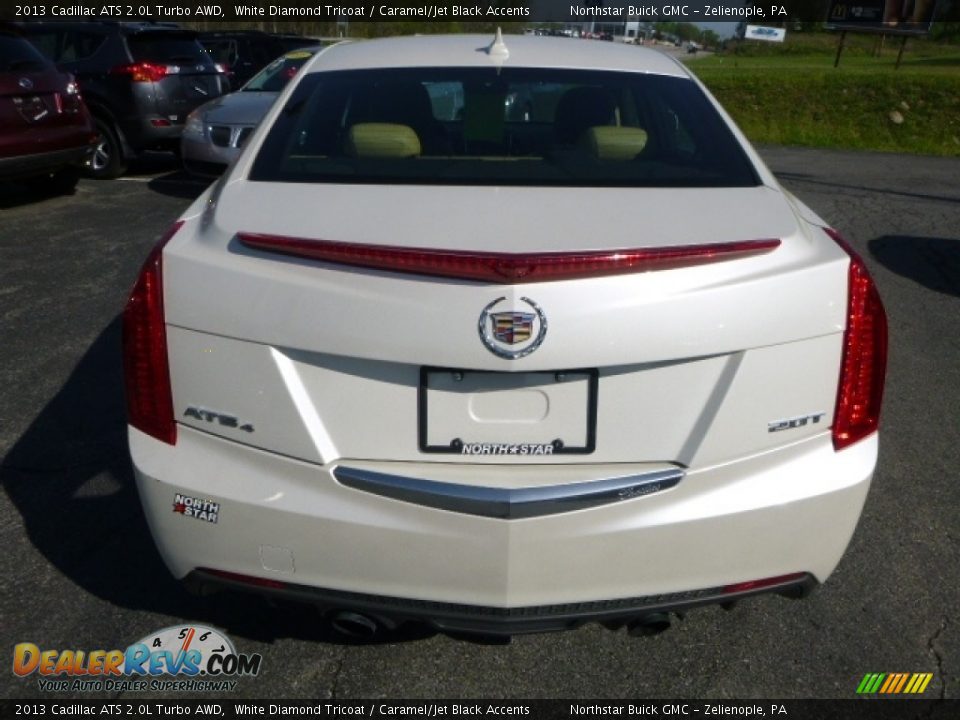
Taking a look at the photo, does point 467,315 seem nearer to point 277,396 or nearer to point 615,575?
point 277,396

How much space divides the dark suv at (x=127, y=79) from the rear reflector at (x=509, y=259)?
959cm

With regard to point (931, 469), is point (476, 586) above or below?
above

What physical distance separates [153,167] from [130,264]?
555 cm

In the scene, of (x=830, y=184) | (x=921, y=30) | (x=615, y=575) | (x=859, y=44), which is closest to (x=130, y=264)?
(x=615, y=575)

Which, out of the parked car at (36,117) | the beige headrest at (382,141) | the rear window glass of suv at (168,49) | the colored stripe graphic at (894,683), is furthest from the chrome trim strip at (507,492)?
the rear window glass of suv at (168,49)

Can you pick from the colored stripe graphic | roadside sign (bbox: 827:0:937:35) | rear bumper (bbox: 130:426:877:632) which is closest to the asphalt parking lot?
the colored stripe graphic

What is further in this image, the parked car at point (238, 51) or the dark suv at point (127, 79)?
the parked car at point (238, 51)

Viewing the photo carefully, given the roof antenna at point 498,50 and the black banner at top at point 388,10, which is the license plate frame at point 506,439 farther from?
the black banner at top at point 388,10

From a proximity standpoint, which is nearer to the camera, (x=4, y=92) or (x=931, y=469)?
(x=931, y=469)

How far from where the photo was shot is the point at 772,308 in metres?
2.12

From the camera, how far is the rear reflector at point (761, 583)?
232cm

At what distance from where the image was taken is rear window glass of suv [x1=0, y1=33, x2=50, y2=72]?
8711 millimetres

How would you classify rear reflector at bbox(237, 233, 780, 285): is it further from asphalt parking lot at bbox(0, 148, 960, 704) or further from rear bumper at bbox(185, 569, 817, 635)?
asphalt parking lot at bbox(0, 148, 960, 704)
